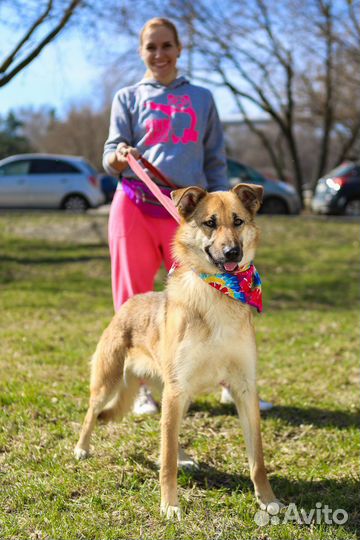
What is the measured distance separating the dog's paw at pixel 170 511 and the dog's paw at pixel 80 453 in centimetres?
86

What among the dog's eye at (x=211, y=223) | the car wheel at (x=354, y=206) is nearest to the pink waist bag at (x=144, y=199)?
the dog's eye at (x=211, y=223)

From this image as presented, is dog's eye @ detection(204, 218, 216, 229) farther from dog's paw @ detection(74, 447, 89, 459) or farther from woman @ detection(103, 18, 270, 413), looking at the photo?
dog's paw @ detection(74, 447, 89, 459)

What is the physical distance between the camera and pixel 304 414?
4.44 meters

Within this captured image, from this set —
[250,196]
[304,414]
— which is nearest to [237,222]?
[250,196]

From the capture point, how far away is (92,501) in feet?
10.1

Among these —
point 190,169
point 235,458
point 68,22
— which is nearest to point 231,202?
point 190,169

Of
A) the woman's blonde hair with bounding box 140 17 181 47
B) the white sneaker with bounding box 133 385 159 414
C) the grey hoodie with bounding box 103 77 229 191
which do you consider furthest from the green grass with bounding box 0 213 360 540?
the woman's blonde hair with bounding box 140 17 181 47

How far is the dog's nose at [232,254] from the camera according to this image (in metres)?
2.87

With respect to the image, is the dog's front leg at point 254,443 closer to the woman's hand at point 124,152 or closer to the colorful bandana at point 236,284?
the colorful bandana at point 236,284

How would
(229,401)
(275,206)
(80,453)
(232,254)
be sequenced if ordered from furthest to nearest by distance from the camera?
1. (275,206)
2. (229,401)
3. (80,453)
4. (232,254)

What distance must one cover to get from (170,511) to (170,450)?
0.30 m

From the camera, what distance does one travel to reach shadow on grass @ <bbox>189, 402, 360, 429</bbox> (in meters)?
4.25

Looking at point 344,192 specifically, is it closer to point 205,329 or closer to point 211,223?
point 211,223

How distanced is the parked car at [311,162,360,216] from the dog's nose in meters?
15.1
